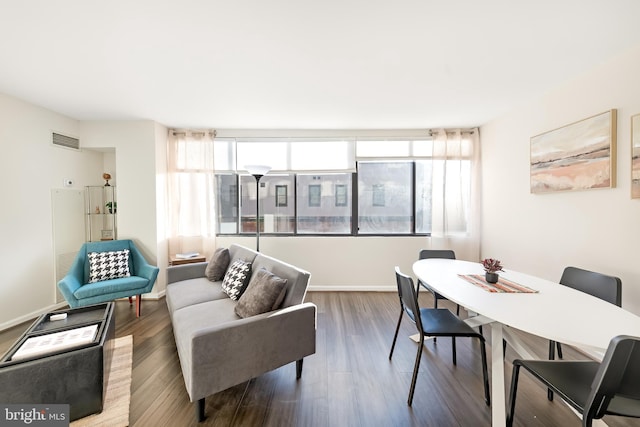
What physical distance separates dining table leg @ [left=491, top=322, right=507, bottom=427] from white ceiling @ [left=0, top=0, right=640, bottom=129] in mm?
1976

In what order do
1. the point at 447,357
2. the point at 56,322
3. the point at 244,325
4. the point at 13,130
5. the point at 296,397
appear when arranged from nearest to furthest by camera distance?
the point at 244,325 → the point at 296,397 → the point at 56,322 → the point at 447,357 → the point at 13,130

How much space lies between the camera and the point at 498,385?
1.49 meters

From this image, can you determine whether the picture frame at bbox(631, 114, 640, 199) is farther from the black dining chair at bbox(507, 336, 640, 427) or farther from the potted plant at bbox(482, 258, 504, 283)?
the black dining chair at bbox(507, 336, 640, 427)

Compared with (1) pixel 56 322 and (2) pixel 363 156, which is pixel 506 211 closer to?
(2) pixel 363 156

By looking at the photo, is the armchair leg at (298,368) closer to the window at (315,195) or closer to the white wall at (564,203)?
the window at (315,195)

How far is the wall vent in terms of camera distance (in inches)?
126

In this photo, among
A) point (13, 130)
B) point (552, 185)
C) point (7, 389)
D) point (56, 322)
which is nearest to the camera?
point (7, 389)

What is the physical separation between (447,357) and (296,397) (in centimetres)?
139

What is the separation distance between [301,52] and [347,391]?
255 centimetres

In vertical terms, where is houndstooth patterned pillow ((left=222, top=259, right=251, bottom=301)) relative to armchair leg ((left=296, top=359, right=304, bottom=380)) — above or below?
above

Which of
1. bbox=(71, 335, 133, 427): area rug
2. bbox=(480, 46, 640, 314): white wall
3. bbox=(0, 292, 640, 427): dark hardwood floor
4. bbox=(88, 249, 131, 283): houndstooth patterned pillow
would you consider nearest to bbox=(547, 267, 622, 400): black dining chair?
bbox=(480, 46, 640, 314): white wall

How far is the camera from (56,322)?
6.61 feet

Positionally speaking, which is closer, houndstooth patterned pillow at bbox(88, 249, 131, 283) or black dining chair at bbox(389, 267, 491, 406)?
black dining chair at bbox(389, 267, 491, 406)

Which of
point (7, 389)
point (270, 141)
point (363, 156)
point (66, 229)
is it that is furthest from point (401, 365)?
Result: point (66, 229)
